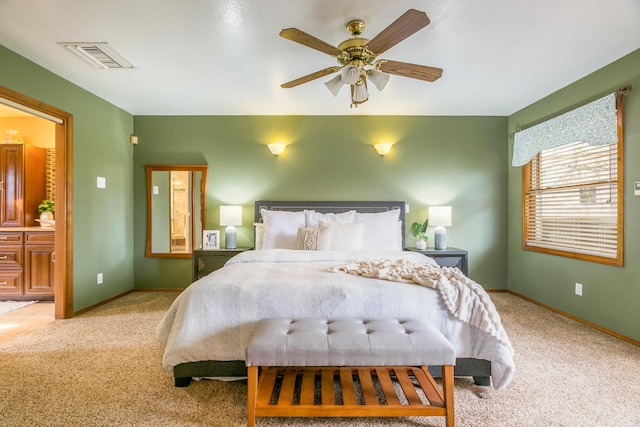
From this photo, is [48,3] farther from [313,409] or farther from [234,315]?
[313,409]

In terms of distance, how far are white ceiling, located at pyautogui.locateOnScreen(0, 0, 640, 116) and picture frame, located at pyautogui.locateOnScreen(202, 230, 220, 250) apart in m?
1.71

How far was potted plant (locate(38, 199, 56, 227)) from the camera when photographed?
434cm

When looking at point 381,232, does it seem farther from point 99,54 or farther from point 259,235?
point 99,54

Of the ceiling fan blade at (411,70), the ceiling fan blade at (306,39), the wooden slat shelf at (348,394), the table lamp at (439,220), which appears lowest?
the wooden slat shelf at (348,394)

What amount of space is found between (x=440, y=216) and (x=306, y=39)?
117 inches

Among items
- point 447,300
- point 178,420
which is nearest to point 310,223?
point 447,300

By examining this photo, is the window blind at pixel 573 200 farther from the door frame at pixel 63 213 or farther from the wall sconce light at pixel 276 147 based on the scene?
the door frame at pixel 63 213

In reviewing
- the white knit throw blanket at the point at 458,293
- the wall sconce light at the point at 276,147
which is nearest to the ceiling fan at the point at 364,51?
the white knit throw blanket at the point at 458,293

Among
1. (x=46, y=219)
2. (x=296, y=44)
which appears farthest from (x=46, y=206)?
(x=296, y=44)

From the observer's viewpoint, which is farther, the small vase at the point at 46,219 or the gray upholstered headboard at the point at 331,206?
the gray upholstered headboard at the point at 331,206

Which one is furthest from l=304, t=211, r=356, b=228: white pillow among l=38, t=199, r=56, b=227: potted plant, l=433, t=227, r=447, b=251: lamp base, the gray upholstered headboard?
l=38, t=199, r=56, b=227: potted plant

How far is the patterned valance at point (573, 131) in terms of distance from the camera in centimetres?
304

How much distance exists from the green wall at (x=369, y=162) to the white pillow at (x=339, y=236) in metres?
1.01

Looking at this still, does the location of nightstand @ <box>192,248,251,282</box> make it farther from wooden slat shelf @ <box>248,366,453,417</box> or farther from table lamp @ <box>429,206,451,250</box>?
table lamp @ <box>429,206,451,250</box>
